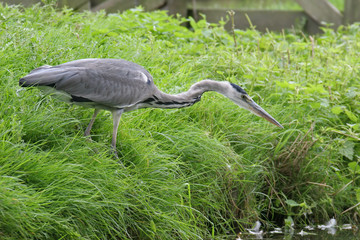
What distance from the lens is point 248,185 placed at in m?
5.50

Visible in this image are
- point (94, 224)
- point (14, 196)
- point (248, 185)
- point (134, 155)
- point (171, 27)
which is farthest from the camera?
point (171, 27)

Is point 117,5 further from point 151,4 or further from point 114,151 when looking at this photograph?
point 114,151

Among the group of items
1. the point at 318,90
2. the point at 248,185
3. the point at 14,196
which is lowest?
the point at 248,185

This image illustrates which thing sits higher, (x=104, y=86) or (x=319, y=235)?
(x=104, y=86)

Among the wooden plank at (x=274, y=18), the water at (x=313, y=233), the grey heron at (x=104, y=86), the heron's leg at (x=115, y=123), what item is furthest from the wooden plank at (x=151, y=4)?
the water at (x=313, y=233)

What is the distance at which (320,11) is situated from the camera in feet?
31.0

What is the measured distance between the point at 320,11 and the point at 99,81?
18.3ft

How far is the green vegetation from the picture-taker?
4.11 meters

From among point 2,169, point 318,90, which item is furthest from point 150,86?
point 318,90

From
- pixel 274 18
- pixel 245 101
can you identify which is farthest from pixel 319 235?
pixel 274 18

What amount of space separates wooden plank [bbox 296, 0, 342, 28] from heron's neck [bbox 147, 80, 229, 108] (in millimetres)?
4493

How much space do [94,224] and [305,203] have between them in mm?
2188

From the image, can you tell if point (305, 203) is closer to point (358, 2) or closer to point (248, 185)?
point (248, 185)

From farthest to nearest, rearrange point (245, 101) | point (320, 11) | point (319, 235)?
point (320, 11) → point (245, 101) → point (319, 235)
